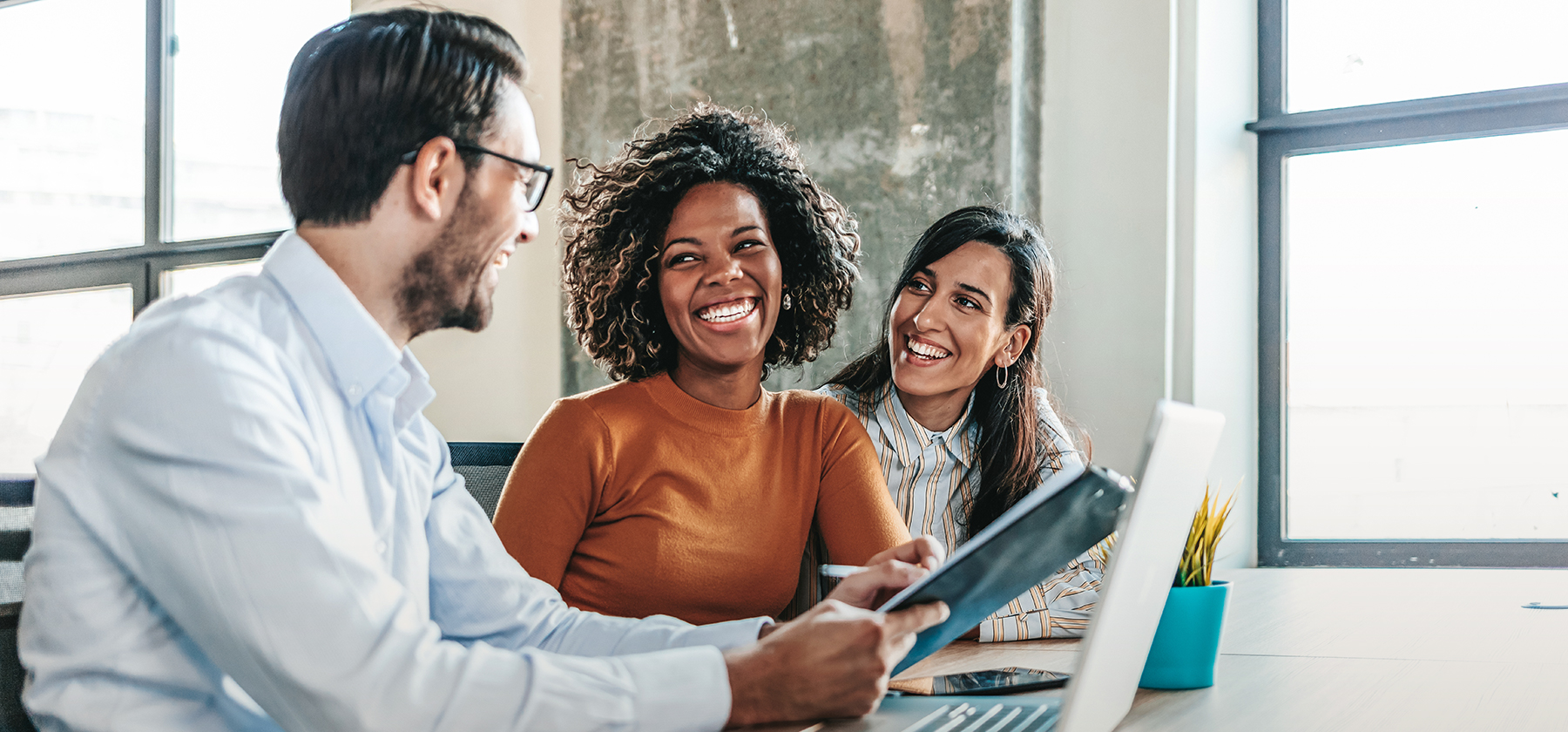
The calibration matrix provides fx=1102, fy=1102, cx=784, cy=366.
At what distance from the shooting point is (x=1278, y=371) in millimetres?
2916

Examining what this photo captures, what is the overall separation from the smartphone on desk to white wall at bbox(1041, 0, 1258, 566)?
1.46 m

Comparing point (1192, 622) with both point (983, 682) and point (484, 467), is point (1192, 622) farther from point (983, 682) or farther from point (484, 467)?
point (484, 467)

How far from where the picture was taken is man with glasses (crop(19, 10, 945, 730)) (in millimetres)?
755

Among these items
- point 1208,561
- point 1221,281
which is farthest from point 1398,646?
point 1221,281

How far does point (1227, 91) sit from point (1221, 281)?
49 centimetres

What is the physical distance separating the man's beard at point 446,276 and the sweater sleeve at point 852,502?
77 cm

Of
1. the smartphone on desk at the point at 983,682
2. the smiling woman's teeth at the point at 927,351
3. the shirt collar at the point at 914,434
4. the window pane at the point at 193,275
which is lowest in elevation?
the smartphone on desk at the point at 983,682

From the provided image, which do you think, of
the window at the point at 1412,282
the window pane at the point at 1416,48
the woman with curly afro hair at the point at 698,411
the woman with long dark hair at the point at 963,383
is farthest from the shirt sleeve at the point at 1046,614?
the window pane at the point at 1416,48

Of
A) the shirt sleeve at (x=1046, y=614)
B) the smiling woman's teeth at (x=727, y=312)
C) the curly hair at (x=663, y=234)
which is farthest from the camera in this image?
the curly hair at (x=663, y=234)

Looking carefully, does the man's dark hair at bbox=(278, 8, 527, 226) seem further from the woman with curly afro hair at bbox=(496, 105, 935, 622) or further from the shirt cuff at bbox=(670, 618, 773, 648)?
the woman with curly afro hair at bbox=(496, 105, 935, 622)

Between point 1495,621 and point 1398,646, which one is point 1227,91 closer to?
point 1495,621

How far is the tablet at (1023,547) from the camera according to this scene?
81cm

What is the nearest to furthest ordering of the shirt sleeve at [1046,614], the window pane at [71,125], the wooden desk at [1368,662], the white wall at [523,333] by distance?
the wooden desk at [1368,662] < the shirt sleeve at [1046,614] < the white wall at [523,333] < the window pane at [71,125]

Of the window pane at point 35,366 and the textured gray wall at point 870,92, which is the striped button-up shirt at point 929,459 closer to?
the textured gray wall at point 870,92
